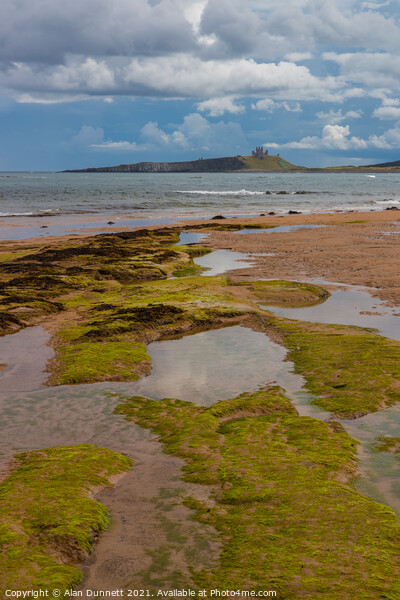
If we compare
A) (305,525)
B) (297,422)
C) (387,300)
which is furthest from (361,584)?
(387,300)

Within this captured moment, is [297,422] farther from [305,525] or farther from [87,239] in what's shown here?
[87,239]

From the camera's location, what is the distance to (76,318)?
19.6 m

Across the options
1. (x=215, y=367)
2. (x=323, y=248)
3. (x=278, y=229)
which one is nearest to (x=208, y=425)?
(x=215, y=367)

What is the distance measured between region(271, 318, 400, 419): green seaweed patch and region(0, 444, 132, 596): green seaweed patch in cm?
532

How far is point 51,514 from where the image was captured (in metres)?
7.50

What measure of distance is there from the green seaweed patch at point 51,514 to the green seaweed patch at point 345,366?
210 inches

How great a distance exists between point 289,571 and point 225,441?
12.6 ft

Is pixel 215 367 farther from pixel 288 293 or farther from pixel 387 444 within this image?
pixel 288 293

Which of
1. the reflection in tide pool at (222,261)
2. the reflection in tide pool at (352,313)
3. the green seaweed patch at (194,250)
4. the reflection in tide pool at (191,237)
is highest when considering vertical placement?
the reflection in tide pool at (191,237)

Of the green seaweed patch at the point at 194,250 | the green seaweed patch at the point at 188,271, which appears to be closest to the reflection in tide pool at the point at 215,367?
the green seaweed patch at the point at 188,271

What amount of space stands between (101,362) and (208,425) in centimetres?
494

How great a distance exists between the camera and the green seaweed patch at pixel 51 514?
637cm

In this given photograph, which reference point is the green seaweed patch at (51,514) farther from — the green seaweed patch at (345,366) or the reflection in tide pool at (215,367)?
the green seaweed patch at (345,366)

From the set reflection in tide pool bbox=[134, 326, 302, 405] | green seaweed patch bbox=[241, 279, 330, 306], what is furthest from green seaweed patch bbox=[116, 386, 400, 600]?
green seaweed patch bbox=[241, 279, 330, 306]
